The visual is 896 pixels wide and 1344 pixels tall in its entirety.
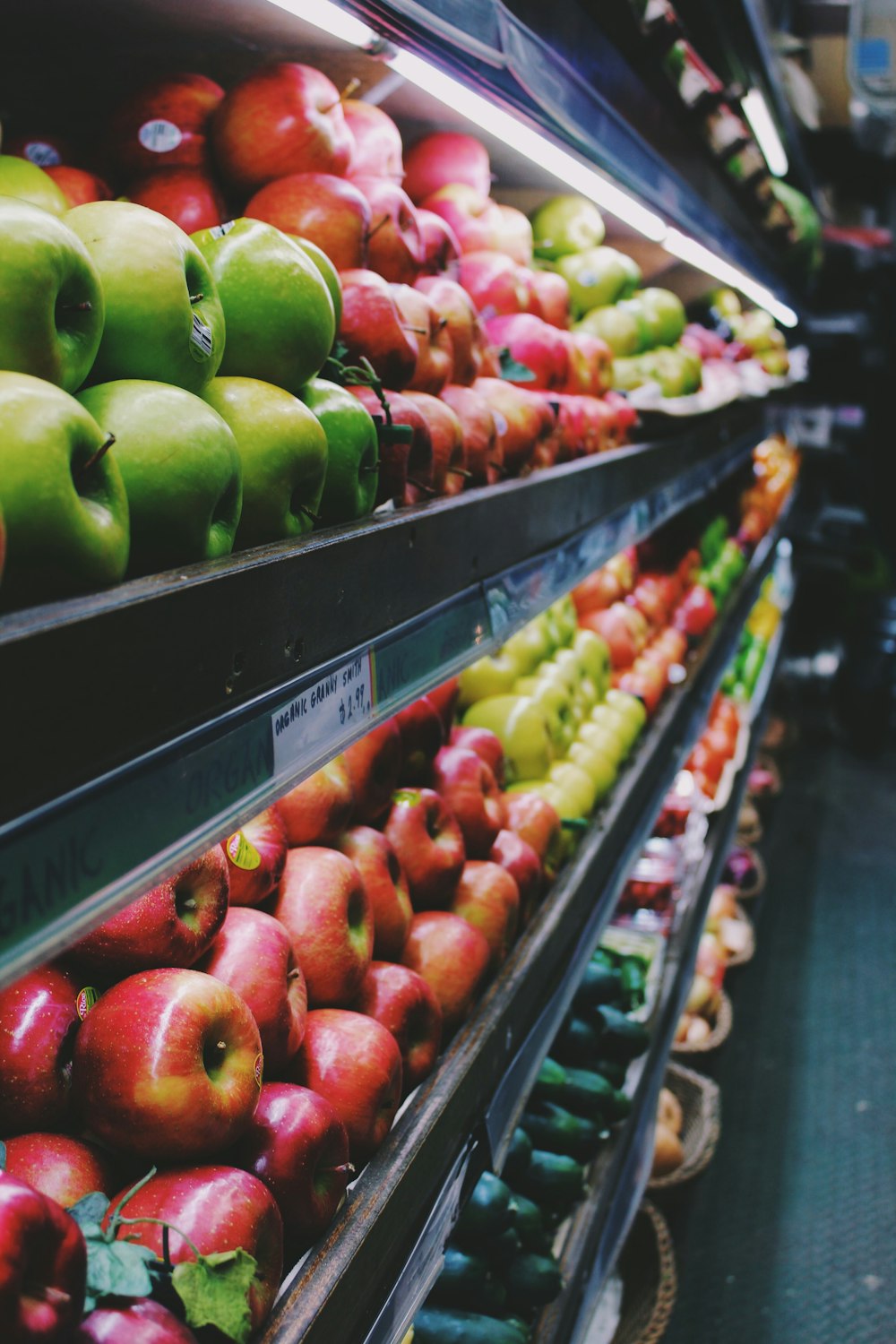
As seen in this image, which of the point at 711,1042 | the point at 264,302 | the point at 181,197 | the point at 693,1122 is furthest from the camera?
the point at 711,1042

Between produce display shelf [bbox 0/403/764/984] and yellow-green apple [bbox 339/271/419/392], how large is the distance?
20 centimetres

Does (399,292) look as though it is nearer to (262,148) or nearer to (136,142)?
(262,148)

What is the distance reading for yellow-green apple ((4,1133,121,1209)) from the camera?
0.73 m

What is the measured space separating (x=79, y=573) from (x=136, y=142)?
2.79 ft

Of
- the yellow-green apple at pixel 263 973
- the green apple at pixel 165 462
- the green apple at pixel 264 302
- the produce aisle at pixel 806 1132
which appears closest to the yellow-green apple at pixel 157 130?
the green apple at pixel 264 302

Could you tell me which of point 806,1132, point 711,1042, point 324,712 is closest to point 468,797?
point 324,712

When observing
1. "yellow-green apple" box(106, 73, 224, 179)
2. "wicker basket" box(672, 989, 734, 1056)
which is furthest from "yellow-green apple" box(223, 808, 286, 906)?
"wicker basket" box(672, 989, 734, 1056)

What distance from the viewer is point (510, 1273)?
5.24ft

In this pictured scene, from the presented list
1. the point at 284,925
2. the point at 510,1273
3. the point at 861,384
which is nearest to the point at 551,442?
the point at 284,925

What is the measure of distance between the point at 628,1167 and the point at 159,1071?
1.65 meters

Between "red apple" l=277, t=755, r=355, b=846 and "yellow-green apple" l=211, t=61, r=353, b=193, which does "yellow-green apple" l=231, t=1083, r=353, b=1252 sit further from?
"yellow-green apple" l=211, t=61, r=353, b=193

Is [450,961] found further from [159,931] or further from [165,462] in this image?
[165,462]

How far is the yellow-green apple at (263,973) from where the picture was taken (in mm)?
928

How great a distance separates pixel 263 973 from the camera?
94cm
